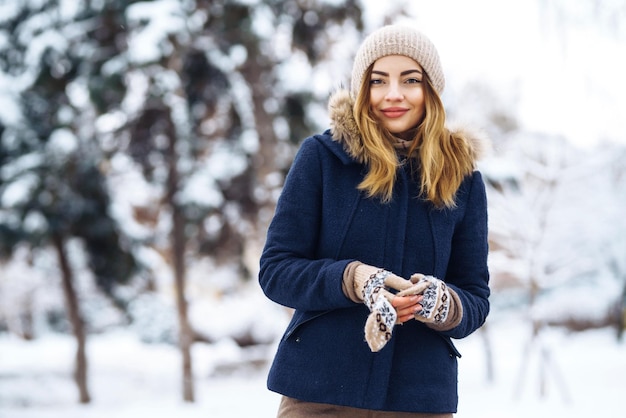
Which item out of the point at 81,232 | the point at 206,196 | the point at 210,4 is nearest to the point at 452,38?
the point at 210,4

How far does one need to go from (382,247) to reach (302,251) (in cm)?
19

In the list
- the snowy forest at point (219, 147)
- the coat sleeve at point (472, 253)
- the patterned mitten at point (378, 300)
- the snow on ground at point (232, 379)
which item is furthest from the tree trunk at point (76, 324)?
the patterned mitten at point (378, 300)

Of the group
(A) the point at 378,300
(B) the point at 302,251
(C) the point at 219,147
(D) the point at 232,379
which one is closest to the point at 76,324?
(D) the point at 232,379

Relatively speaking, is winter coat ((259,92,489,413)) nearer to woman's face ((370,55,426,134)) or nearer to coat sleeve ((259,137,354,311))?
coat sleeve ((259,137,354,311))

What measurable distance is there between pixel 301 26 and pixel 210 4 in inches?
49.8

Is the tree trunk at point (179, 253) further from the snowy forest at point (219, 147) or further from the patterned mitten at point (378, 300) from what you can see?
the patterned mitten at point (378, 300)

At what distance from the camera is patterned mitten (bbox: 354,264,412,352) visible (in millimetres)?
1417

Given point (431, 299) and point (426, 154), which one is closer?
point (431, 299)

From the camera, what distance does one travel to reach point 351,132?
174 cm

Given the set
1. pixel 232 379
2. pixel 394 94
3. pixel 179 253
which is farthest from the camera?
pixel 232 379

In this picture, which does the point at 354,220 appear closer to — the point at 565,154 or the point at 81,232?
the point at 565,154

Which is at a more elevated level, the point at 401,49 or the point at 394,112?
the point at 401,49

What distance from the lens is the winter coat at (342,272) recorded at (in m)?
1.58

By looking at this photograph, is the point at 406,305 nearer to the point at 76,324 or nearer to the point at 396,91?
the point at 396,91
